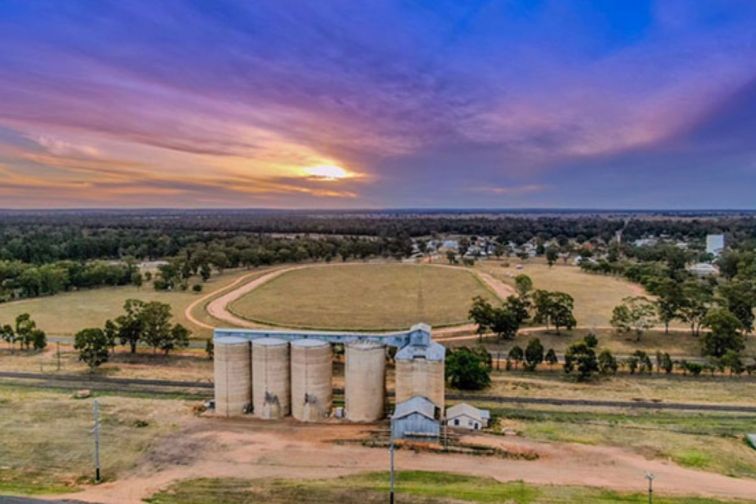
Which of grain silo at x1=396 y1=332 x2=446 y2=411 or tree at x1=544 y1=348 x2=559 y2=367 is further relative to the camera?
tree at x1=544 y1=348 x2=559 y2=367

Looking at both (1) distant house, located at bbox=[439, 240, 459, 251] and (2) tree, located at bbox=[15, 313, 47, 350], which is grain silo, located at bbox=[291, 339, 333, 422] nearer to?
(2) tree, located at bbox=[15, 313, 47, 350]

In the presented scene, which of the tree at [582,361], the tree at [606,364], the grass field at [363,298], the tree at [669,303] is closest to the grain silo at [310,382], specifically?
the tree at [582,361]

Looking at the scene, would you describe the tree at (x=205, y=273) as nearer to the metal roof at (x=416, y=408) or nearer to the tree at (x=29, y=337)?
the tree at (x=29, y=337)

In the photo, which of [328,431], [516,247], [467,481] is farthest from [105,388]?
[516,247]

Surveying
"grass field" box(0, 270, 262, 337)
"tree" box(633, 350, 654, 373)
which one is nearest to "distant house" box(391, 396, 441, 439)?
"tree" box(633, 350, 654, 373)

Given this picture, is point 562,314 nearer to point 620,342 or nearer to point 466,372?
point 620,342

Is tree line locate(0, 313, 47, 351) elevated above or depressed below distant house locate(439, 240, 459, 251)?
below

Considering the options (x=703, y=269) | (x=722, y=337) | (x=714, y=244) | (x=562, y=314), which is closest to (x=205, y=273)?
(x=562, y=314)
